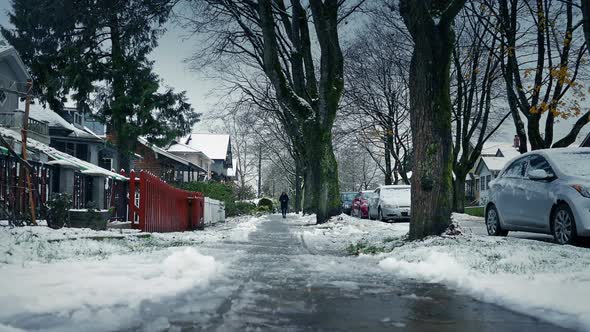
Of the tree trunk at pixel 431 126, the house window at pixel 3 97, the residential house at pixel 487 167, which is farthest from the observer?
the residential house at pixel 487 167

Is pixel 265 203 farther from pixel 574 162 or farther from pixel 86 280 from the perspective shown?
pixel 86 280

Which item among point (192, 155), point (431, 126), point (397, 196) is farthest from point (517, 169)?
point (192, 155)

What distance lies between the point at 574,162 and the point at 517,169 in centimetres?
136

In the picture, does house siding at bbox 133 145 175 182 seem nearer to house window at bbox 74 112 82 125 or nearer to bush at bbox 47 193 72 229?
house window at bbox 74 112 82 125

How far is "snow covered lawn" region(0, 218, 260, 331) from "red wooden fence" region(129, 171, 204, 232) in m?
3.84

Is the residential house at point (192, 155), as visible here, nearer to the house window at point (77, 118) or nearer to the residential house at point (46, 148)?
the house window at point (77, 118)

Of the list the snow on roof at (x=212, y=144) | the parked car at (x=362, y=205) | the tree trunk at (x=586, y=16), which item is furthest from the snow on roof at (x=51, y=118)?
the snow on roof at (x=212, y=144)

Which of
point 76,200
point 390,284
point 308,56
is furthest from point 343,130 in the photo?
point 390,284

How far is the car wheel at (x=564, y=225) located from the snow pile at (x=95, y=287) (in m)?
5.61

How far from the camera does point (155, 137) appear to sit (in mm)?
31219

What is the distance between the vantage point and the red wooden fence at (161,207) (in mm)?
12688

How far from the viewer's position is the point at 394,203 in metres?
23.3

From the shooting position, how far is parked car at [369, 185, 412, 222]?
23.1 m

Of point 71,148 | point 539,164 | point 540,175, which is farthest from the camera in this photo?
point 71,148
